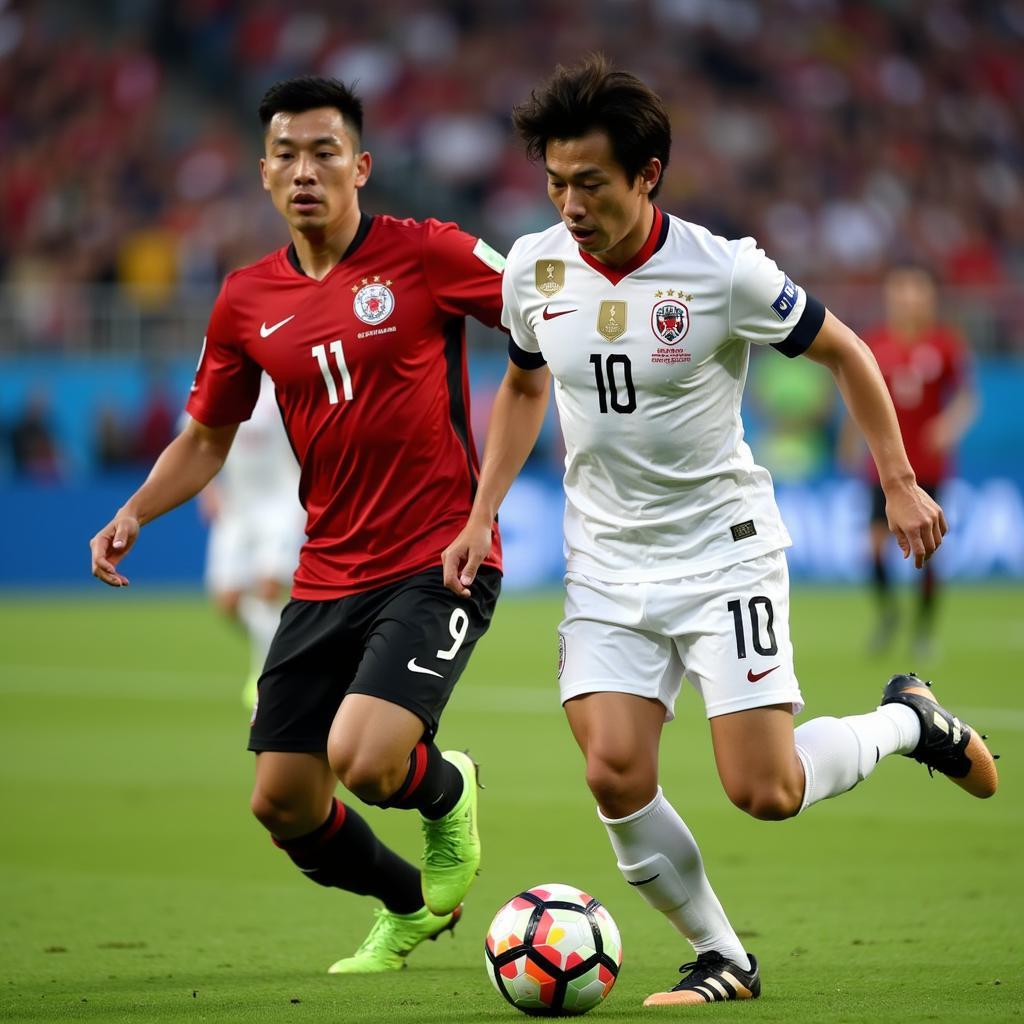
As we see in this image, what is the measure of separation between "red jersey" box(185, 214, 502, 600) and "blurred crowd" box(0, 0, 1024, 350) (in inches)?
609

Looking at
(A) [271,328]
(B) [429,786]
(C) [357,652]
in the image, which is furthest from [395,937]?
(A) [271,328]

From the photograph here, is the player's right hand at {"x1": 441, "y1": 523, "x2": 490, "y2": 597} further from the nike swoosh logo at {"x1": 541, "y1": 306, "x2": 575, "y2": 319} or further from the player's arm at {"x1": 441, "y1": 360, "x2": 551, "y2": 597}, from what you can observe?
the nike swoosh logo at {"x1": 541, "y1": 306, "x2": 575, "y2": 319}

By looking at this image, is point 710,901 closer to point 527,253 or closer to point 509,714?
point 527,253

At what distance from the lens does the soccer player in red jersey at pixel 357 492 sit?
536cm

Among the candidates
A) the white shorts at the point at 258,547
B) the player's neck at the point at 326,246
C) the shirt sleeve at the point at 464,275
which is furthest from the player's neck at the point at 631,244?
the white shorts at the point at 258,547

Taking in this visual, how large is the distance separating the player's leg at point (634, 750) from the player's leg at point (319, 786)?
0.83m

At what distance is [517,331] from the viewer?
16.7ft

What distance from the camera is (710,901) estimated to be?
4906mm

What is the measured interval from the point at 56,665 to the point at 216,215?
8946mm

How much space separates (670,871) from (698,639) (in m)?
0.62

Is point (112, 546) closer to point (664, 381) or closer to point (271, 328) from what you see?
point (271, 328)

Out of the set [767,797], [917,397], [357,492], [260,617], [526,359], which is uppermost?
[526,359]

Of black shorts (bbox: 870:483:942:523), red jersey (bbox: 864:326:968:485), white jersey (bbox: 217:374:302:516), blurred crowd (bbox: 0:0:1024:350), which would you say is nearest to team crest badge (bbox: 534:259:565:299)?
white jersey (bbox: 217:374:302:516)

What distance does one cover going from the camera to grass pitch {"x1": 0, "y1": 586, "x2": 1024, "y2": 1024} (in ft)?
16.1
